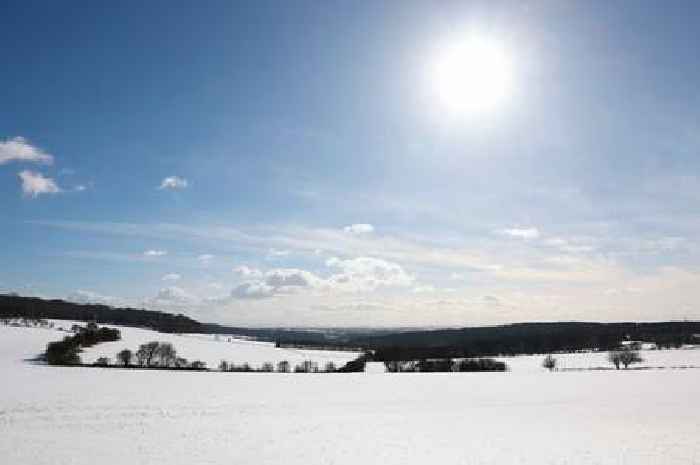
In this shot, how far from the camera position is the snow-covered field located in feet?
99.7

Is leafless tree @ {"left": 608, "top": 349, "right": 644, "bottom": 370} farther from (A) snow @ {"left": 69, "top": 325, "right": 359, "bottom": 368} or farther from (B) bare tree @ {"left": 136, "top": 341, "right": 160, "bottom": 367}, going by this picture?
(B) bare tree @ {"left": 136, "top": 341, "right": 160, "bottom": 367}

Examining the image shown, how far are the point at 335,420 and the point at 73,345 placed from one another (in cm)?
8007

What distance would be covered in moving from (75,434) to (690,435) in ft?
137

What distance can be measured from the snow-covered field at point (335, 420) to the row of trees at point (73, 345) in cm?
1234

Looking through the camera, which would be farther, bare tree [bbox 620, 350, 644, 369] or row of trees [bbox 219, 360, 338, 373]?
bare tree [bbox 620, 350, 644, 369]

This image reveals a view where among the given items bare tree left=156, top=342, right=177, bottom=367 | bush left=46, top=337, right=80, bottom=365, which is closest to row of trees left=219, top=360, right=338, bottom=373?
bare tree left=156, top=342, right=177, bottom=367

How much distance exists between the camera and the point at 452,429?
39.3 metres

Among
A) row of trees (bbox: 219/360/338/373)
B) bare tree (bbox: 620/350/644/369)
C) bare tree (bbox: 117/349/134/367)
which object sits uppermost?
bare tree (bbox: 620/350/644/369)

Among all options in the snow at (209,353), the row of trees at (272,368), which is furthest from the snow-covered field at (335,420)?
the snow at (209,353)

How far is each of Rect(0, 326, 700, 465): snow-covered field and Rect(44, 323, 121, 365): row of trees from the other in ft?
40.5

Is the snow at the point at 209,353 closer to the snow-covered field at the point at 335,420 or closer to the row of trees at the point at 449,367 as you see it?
the row of trees at the point at 449,367

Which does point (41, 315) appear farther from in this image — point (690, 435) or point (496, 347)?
point (690, 435)

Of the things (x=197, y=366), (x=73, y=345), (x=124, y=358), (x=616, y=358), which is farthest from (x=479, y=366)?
(x=73, y=345)

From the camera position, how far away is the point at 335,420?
140 ft
